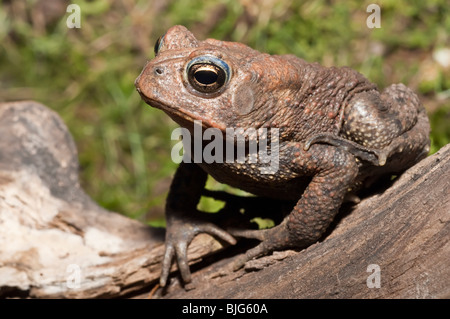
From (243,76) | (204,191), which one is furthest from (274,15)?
(243,76)

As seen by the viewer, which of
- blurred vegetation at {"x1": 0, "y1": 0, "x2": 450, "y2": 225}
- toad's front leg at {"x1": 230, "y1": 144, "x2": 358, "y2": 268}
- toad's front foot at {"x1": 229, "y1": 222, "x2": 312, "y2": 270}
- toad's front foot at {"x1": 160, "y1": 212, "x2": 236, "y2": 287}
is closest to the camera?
toad's front leg at {"x1": 230, "y1": 144, "x2": 358, "y2": 268}

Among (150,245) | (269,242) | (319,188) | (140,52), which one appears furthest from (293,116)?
(140,52)

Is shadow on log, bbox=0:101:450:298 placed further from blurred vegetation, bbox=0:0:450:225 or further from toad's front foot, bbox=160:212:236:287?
blurred vegetation, bbox=0:0:450:225

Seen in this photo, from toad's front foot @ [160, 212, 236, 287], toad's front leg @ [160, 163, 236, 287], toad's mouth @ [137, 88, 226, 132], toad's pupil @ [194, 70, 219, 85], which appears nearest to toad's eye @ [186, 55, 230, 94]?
toad's pupil @ [194, 70, 219, 85]

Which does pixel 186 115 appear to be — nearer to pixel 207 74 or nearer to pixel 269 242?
pixel 207 74

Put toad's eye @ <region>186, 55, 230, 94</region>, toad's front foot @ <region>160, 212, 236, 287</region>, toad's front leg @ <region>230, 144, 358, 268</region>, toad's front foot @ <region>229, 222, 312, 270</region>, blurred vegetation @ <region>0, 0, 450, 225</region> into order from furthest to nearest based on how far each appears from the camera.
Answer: blurred vegetation @ <region>0, 0, 450, 225</region>, toad's front foot @ <region>160, 212, 236, 287</region>, toad's front foot @ <region>229, 222, 312, 270</region>, toad's front leg @ <region>230, 144, 358, 268</region>, toad's eye @ <region>186, 55, 230, 94</region>

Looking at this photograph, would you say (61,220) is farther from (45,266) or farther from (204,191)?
(204,191)

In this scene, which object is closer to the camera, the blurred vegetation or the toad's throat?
the toad's throat

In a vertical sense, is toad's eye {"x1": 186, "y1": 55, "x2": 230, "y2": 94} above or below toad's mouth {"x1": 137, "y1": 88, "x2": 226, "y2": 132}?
above
